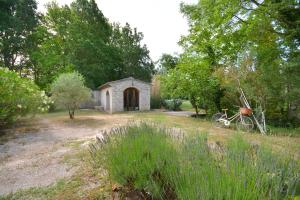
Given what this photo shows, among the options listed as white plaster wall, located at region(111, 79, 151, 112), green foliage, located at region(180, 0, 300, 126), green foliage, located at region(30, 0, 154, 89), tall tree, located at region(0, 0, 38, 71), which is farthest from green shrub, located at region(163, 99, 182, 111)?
tall tree, located at region(0, 0, 38, 71)

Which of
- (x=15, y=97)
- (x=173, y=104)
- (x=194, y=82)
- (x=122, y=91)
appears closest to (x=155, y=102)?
(x=173, y=104)

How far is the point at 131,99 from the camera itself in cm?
2044

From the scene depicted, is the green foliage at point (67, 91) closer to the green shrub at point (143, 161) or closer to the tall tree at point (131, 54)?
the green shrub at point (143, 161)

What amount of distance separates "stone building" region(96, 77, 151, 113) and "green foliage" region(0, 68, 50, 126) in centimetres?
724

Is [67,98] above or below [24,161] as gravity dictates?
above

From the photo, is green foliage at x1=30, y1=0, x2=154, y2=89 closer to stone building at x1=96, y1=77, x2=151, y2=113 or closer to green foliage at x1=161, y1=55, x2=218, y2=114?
stone building at x1=96, y1=77, x2=151, y2=113

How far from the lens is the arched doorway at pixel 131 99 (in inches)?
773

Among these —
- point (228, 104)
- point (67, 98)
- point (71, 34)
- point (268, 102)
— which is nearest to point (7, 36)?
point (71, 34)

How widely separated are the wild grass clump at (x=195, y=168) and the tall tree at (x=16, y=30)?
23.0 metres

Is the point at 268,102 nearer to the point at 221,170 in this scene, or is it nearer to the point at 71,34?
the point at 221,170

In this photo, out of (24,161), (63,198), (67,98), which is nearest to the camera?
(63,198)

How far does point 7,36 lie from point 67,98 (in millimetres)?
15362

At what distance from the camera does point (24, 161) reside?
17.3 feet

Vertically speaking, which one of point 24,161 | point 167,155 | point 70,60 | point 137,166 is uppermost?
point 70,60
